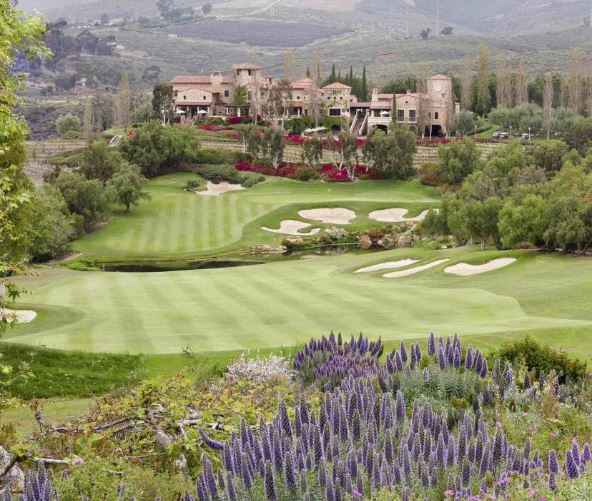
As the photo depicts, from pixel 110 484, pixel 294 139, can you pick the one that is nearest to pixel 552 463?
pixel 110 484

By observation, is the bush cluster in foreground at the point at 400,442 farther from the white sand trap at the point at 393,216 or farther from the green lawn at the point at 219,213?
the white sand trap at the point at 393,216

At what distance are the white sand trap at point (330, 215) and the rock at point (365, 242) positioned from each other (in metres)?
3.67

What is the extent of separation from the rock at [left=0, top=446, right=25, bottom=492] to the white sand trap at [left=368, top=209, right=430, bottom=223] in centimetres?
6666

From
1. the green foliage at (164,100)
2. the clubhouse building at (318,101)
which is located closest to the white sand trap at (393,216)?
the clubhouse building at (318,101)

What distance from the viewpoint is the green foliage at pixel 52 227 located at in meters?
54.3

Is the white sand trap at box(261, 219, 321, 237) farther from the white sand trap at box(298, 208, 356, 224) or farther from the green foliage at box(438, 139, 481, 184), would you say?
the green foliage at box(438, 139, 481, 184)

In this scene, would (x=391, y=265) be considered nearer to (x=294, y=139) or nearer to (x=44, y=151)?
(x=294, y=139)

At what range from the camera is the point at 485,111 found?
447 feet

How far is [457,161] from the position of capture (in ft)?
302

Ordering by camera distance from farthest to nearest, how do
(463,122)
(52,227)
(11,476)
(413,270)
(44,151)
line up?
(44,151), (463,122), (52,227), (413,270), (11,476)

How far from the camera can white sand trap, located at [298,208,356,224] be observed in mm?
78125

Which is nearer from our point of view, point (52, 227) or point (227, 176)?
point (52, 227)

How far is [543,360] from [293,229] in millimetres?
57183

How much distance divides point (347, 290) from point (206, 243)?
34305 millimetres
